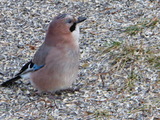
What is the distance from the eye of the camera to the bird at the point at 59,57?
461cm

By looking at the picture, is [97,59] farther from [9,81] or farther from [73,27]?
[9,81]

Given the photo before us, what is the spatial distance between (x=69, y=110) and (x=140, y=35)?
72.3 inches

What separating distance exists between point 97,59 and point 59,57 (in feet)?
3.15

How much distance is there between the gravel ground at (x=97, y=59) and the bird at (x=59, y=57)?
0.56 ft

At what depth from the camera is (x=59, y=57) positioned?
4.60 metres

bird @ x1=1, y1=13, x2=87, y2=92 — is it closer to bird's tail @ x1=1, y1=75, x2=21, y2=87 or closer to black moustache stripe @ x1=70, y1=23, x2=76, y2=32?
black moustache stripe @ x1=70, y1=23, x2=76, y2=32

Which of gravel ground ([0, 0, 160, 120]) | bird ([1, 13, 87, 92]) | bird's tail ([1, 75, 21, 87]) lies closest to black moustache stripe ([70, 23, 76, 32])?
bird ([1, 13, 87, 92])

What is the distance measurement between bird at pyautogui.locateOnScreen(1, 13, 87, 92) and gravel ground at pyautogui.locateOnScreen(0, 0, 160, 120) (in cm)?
17

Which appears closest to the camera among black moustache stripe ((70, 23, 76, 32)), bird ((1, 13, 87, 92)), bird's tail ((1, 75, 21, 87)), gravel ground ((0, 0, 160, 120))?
gravel ground ((0, 0, 160, 120))

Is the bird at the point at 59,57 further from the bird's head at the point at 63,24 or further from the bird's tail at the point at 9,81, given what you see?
the bird's tail at the point at 9,81

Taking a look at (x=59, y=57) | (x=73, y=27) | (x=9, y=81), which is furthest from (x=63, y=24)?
(x=9, y=81)

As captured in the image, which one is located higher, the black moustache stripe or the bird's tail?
the black moustache stripe

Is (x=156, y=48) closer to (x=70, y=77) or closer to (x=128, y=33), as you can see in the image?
(x=128, y=33)

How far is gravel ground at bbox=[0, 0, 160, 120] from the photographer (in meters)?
4.45
